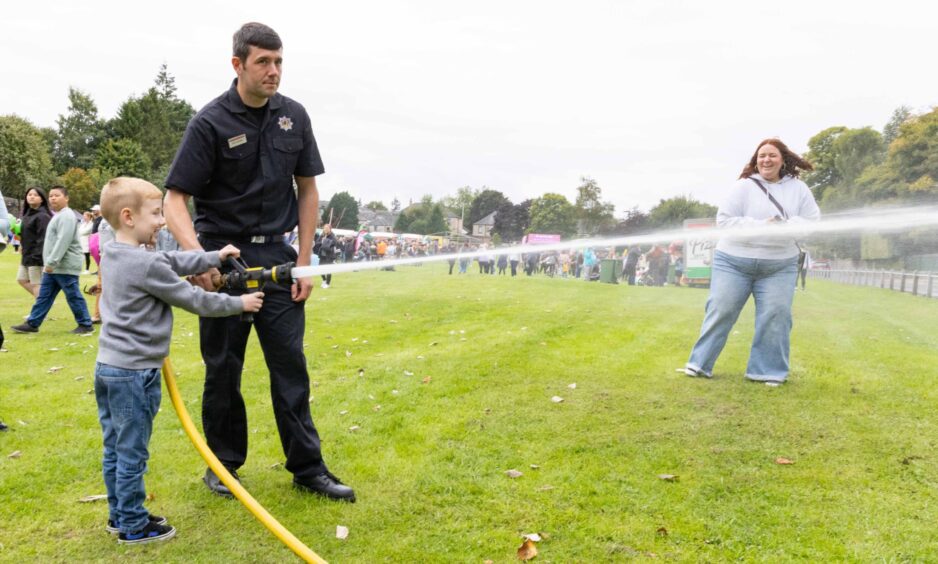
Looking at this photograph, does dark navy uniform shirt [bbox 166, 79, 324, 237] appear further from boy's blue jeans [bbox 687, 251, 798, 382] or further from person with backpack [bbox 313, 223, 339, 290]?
person with backpack [bbox 313, 223, 339, 290]

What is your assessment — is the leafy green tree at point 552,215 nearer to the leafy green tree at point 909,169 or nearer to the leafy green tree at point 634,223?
the leafy green tree at point 634,223

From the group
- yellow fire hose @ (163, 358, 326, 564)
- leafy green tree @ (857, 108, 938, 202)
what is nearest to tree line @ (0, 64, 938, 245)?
leafy green tree @ (857, 108, 938, 202)

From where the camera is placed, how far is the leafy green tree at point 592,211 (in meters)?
38.0

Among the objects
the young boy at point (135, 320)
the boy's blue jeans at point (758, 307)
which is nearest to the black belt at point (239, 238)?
the young boy at point (135, 320)

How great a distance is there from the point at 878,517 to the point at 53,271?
11.1 m

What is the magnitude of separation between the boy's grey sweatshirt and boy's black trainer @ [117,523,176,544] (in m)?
0.95

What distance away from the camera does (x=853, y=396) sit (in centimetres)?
662

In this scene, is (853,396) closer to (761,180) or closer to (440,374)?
(761,180)

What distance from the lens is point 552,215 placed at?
5091 cm

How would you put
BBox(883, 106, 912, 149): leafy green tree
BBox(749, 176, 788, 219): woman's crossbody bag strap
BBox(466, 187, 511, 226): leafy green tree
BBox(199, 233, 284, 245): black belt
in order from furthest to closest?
BBox(466, 187, 511, 226): leafy green tree < BBox(883, 106, 912, 149): leafy green tree < BBox(749, 176, 788, 219): woman's crossbody bag strap < BBox(199, 233, 284, 245): black belt

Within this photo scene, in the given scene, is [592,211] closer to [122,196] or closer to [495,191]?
[122,196]

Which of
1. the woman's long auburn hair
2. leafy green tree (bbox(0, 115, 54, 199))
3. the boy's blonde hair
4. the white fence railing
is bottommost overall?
the white fence railing

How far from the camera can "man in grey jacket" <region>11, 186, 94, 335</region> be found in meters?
9.97

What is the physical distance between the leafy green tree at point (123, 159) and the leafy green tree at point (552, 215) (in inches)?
2180
